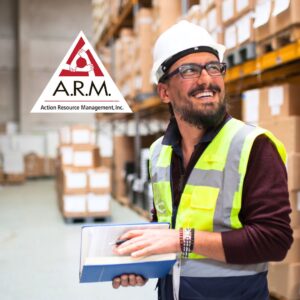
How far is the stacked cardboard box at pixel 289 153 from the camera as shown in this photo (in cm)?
282

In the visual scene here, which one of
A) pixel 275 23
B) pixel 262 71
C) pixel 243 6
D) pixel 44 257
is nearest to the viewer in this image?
pixel 275 23

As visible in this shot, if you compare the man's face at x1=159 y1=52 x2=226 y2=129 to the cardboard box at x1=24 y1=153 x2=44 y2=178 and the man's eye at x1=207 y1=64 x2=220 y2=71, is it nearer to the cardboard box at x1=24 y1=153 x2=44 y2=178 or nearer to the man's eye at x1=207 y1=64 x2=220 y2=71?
the man's eye at x1=207 y1=64 x2=220 y2=71

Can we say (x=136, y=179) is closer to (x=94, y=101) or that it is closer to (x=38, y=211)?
(x=38, y=211)

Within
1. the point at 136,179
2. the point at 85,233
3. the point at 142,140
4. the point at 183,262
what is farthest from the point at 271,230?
the point at 142,140

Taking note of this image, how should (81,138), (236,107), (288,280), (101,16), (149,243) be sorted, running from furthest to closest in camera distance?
(101,16)
(81,138)
(236,107)
(288,280)
(149,243)

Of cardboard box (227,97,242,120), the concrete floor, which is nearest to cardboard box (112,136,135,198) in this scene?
→ the concrete floor

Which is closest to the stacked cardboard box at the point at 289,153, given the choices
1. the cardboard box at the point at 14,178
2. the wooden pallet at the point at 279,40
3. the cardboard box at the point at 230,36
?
the wooden pallet at the point at 279,40

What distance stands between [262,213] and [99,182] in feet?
17.6

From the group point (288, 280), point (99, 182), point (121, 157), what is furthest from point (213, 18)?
point (121, 157)

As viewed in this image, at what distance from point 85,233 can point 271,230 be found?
0.54m

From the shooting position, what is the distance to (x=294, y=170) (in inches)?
111

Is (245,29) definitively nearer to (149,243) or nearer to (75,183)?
(149,243)

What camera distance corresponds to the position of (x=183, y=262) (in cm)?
140

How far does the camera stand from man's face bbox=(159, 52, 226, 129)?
136 centimetres
